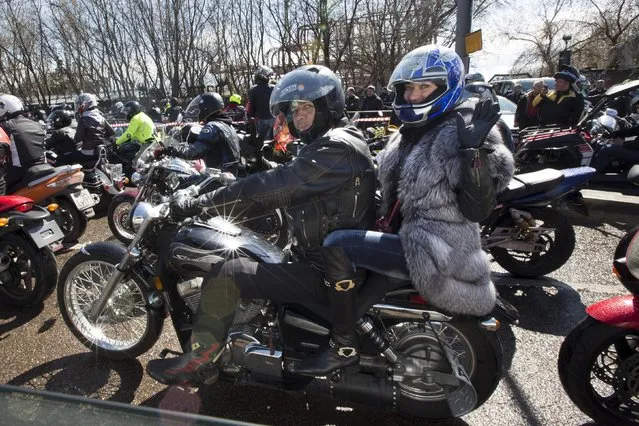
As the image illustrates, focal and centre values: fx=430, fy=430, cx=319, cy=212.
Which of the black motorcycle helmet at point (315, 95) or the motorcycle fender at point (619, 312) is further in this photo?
the black motorcycle helmet at point (315, 95)

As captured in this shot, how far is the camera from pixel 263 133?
8.91 metres

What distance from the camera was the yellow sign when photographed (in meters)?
6.69

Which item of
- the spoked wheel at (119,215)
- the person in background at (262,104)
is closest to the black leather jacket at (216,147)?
the spoked wheel at (119,215)

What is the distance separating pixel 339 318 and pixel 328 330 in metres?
0.19

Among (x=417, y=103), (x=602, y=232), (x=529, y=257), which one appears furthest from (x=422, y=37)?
(x=417, y=103)

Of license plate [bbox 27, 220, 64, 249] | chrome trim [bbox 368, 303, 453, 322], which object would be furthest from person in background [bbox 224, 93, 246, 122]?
chrome trim [bbox 368, 303, 453, 322]

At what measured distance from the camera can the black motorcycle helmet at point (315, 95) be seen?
85.5 inches

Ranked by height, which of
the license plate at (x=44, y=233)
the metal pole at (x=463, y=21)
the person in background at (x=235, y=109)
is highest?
the metal pole at (x=463, y=21)

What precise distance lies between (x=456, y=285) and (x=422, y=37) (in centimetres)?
1818

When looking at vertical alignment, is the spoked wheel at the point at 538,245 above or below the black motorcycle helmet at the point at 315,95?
below

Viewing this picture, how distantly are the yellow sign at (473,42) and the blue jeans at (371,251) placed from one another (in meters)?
5.82

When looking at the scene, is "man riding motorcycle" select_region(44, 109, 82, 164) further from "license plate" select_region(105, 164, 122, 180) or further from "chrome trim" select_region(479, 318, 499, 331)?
"chrome trim" select_region(479, 318, 499, 331)

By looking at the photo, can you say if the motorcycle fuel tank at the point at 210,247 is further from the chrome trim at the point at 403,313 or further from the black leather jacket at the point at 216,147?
the black leather jacket at the point at 216,147

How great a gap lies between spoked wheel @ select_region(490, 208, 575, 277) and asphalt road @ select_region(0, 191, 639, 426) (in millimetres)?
148
